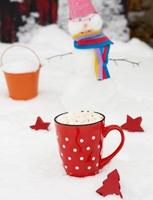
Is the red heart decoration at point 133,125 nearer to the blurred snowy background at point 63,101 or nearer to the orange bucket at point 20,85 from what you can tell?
the blurred snowy background at point 63,101

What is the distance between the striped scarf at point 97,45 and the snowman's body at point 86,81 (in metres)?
0.01

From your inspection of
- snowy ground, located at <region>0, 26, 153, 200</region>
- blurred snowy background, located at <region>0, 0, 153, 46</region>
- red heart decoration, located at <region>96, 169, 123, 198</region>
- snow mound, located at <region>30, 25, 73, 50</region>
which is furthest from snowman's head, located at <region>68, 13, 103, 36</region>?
blurred snowy background, located at <region>0, 0, 153, 46</region>

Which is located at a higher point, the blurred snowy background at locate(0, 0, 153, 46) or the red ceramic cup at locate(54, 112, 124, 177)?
Result: the red ceramic cup at locate(54, 112, 124, 177)

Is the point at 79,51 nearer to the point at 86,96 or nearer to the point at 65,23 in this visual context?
the point at 86,96

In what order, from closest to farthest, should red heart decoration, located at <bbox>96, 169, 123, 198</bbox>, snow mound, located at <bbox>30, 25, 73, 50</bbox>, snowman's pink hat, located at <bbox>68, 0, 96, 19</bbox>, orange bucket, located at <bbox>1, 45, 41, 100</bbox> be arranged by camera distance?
red heart decoration, located at <bbox>96, 169, 123, 198</bbox>
snowman's pink hat, located at <bbox>68, 0, 96, 19</bbox>
orange bucket, located at <bbox>1, 45, 41, 100</bbox>
snow mound, located at <bbox>30, 25, 73, 50</bbox>

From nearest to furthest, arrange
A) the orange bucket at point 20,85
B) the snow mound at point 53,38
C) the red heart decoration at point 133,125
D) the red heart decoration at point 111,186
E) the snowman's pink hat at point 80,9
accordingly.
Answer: the red heart decoration at point 111,186, the red heart decoration at point 133,125, the snowman's pink hat at point 80,9, the orange bucket at point 20,85, the snow mound at point 53,38

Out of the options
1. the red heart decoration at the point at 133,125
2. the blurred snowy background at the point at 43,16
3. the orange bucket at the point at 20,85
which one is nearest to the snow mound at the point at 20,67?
the orange bucket at the point at 20,85

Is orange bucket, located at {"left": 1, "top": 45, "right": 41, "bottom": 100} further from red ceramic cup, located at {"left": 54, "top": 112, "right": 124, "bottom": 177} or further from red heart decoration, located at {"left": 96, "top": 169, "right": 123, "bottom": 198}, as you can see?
red heart decoration, located at {"left": 96, "top": 169, "right": 123, "bottom": 198}

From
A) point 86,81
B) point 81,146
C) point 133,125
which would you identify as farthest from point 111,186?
point 86,81

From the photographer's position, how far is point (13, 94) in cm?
168

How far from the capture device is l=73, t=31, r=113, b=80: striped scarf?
144 centimetres

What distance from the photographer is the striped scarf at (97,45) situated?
144cm

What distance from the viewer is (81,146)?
95 cm

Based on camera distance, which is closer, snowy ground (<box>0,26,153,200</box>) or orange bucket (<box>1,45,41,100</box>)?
snowy ground (<box>0,26,153,200</box>)
